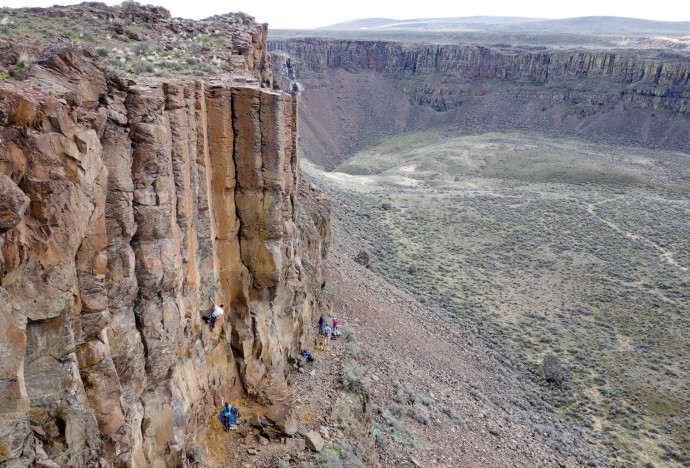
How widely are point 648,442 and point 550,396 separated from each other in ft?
15.3

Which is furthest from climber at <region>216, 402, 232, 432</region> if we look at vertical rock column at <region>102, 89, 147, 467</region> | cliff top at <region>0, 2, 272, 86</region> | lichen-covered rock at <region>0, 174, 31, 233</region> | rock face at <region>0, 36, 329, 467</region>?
cliff top at <region>0, 2, 272, 86</region>

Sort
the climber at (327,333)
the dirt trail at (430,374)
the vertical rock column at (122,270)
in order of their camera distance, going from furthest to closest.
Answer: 1. the dirt trail at (430,374)
2. the climber at (327,333)
3. the vertical rock column at (122,270)

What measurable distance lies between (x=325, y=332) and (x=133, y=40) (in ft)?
38.1

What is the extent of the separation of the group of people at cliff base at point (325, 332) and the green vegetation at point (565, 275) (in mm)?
3615

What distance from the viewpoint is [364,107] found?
336 ft

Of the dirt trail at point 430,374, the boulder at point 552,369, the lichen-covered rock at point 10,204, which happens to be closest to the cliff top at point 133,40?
the lichen-covered rock at point 10,204

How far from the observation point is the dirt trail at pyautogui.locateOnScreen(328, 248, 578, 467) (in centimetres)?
1672

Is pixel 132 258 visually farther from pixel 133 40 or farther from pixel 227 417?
pixel 133 40

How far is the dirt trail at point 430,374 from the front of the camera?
16.7 m

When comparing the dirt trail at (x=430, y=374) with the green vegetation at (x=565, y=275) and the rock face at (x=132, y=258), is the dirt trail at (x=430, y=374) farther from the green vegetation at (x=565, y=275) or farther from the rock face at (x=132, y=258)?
the rock face at (x=132, y=258)

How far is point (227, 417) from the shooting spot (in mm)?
11047

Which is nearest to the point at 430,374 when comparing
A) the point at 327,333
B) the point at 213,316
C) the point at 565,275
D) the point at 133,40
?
the point at 327,333

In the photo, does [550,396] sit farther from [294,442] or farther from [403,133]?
[403,133]

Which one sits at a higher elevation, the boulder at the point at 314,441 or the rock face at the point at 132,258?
the rock face at the point at 132,258
